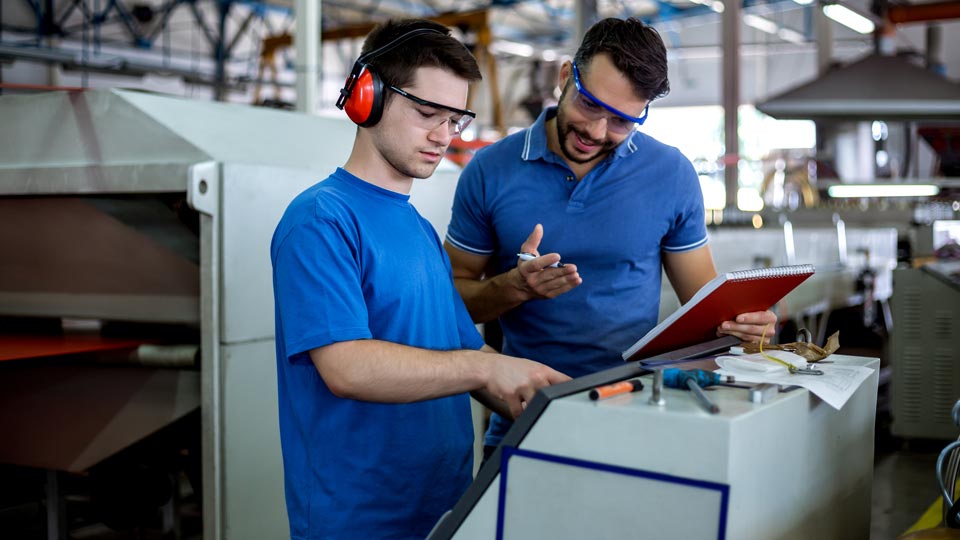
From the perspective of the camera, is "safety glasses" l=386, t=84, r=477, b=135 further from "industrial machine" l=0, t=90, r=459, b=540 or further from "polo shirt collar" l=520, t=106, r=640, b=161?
"industrial machine" l=0, t=90, r=459, b=540

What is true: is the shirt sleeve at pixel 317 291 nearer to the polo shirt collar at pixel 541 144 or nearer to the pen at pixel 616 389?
the pen at pixel 616 389

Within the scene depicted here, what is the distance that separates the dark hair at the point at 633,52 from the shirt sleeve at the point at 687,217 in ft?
0.60

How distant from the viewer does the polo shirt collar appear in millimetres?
1624

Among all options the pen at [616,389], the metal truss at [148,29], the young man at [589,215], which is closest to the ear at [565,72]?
the young man at [589,215]

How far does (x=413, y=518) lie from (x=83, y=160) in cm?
120

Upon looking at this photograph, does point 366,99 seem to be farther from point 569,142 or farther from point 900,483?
point 900,483

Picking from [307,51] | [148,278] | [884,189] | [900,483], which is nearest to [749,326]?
[148,278]

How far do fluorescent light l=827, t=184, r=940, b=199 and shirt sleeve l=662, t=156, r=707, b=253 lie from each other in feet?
13.1

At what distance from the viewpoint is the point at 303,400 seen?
1172mm

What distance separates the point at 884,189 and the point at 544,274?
185 inches

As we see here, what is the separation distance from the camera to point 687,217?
1647 mm

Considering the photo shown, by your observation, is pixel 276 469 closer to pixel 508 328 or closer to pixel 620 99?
pixel 508 328

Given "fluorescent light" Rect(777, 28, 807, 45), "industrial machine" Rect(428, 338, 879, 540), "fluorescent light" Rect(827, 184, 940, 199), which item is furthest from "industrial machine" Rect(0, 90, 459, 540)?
"fluorescent light" Rect(777, 28, 807, 45)

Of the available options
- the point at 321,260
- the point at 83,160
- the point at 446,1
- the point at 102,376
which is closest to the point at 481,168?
the point at 321,260
